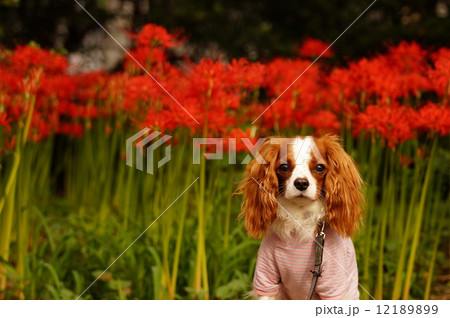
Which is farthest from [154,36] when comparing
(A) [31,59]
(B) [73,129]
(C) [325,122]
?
(B) [73,129]

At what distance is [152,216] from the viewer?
10.7ft

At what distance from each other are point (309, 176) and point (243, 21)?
3.40 m

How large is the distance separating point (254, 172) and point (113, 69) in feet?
12.2

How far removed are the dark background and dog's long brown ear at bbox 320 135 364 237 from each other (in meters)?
2.81

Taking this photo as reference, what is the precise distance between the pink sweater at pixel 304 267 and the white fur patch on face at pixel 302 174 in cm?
23

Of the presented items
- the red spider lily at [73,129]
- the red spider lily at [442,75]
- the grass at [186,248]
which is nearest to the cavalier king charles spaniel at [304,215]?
the grass at [186,248]

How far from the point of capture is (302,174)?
208cm

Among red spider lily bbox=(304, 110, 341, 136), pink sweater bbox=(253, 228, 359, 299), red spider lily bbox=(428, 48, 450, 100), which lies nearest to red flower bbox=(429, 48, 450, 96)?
red spider lily bbox=(428, 48, 450, 100)

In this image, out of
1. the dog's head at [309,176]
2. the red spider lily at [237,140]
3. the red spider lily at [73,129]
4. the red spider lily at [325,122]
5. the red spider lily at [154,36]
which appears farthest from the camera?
the red spider lily at [73,129]

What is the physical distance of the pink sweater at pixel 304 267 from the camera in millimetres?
2168

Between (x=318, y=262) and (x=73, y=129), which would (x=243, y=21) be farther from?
(x=318, y=262)

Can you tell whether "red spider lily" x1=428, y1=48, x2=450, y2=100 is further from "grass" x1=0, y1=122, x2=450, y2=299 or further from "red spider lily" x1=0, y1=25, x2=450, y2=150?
"grass" x1=0, y1=122, x2=450, y2=299

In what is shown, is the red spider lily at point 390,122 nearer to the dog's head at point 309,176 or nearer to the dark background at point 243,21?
the dog's head at point 309,176

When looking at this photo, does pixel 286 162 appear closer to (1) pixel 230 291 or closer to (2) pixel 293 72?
(1) pixel 230 291
